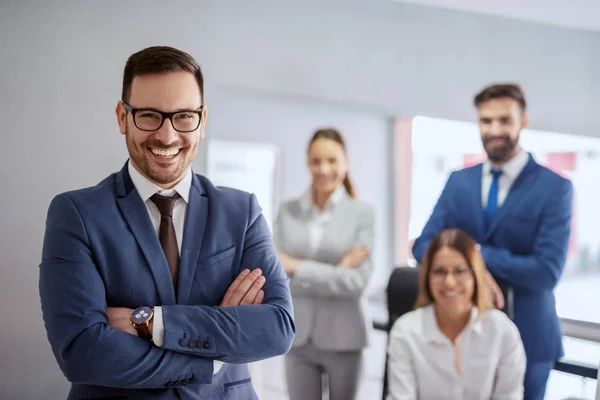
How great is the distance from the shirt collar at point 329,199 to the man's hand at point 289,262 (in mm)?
237

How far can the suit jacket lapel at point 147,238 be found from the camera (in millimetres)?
1852

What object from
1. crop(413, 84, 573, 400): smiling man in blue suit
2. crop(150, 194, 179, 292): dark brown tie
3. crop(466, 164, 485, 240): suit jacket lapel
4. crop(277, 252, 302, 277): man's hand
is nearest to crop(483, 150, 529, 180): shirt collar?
crop(413, 84, 573, 400): smiling man in blue suit

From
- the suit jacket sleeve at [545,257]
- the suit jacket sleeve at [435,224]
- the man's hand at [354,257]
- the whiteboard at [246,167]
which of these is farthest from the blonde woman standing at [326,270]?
the suit jacket sleeve at [545,257]

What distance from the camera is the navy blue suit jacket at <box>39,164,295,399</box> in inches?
67.3

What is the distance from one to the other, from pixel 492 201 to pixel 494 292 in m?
0.42

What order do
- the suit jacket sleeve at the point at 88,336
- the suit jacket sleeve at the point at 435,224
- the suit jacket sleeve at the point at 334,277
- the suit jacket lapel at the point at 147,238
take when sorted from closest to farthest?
1. the suit jacket sleeve at the point at 88,336
2. the suit jacket lapel at the point at 147,238
3. the suit jacket sleeve at the point at 334,277
4. the suit jacket sleeve at the point at 435,224

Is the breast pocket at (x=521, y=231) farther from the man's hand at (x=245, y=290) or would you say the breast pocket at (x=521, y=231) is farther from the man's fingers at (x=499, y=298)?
the man's hand at (x=245, y=290)

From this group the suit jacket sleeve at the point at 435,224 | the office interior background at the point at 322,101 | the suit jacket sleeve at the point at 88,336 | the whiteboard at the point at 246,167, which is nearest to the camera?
the suit jacket sleeve at the point at 88,336

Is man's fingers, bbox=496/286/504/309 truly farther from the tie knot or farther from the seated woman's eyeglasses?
the tie knot

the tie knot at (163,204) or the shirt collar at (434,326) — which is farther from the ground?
the tie knot at (163,204)

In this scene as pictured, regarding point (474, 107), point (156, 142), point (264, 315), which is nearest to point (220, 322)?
point (264, 315)

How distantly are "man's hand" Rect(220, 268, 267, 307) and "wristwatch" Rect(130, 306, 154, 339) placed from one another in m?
0.24

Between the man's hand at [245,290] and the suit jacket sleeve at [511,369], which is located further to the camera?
the suit jacket sleeve at [511,369]

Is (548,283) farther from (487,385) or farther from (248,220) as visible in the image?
(248,220)
